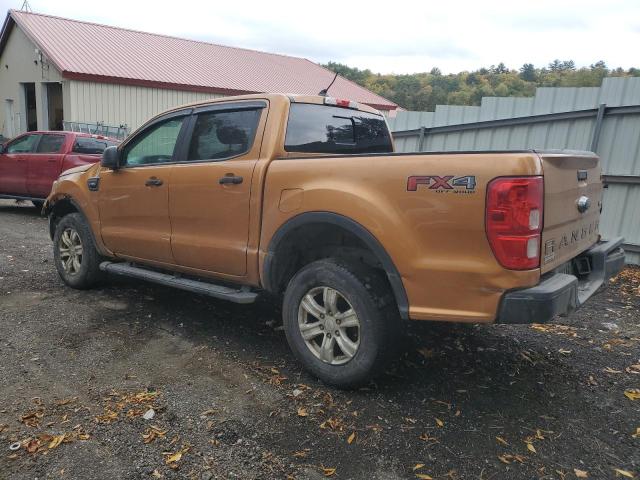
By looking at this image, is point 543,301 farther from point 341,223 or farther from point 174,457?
point 174,457

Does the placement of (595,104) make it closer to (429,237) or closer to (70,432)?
(429,237)

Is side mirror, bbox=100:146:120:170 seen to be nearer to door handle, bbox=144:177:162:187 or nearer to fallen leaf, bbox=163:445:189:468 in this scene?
door handle, bbox=144:177:162:187

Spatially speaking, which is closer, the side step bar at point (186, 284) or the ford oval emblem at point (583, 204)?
the ford oval emblem at point (583, 204)

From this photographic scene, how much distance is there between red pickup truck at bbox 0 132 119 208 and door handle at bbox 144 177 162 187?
21.6ft

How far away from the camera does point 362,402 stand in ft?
10.5

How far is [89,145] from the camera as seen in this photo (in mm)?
10594

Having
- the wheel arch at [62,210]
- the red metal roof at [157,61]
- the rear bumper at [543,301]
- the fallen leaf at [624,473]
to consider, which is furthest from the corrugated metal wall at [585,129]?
the red metal roof at [157,61]

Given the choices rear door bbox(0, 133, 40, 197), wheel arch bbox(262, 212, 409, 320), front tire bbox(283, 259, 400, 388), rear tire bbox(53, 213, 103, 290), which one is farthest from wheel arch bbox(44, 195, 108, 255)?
rear door bbox(0, 133, 40, 197)

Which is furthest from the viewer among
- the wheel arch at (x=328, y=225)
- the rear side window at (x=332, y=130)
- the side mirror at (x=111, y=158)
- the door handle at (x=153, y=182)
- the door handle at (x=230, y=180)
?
the side mirror at (x=111, y=158)

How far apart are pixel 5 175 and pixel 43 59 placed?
10653 mm

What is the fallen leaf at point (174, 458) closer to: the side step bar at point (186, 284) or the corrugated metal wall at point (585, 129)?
the side step bar at point (186, 284)

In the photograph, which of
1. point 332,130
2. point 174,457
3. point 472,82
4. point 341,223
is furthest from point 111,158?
point 472,82

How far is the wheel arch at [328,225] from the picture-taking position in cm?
297

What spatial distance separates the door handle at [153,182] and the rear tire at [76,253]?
1139 millimetres
